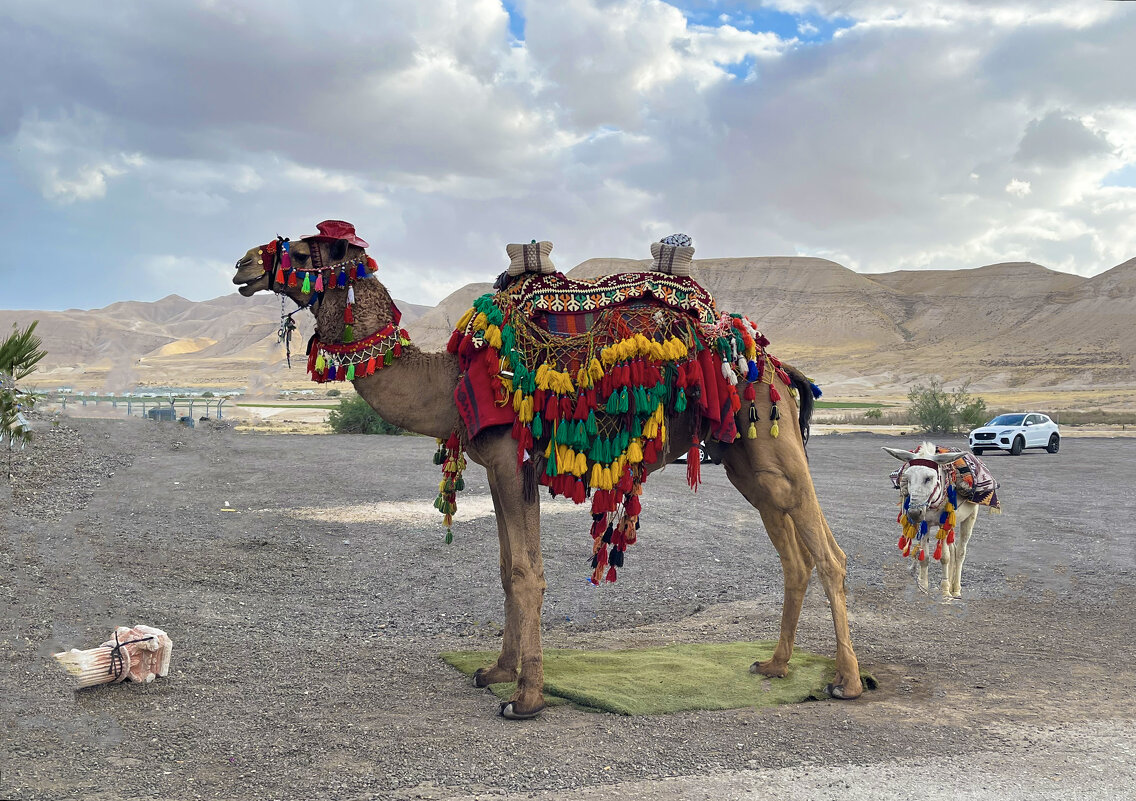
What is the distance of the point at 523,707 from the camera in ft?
17.6

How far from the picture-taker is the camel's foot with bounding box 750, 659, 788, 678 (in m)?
6.25

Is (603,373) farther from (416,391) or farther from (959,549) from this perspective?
(959,549)

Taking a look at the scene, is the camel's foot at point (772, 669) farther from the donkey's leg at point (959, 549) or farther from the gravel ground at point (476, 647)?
the donkey's leg at point (959, 549)

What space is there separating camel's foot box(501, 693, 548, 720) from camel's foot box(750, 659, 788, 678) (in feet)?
5.73

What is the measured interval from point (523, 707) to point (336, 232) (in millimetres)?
3155

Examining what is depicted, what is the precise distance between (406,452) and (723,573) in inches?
584

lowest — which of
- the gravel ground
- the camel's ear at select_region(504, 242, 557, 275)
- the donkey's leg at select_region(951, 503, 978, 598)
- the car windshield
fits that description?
the gravel ground

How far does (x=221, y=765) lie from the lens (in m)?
4.58

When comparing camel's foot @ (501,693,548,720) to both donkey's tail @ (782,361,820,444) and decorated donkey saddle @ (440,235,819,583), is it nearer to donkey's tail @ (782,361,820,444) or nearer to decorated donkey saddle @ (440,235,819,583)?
decorated donkey saddle @ (440,235,819,583)

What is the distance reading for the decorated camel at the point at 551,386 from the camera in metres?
5.53


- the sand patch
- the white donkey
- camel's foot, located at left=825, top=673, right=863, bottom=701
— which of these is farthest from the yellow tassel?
the sand patch

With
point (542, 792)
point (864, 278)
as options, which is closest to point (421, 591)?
point (542, 792)

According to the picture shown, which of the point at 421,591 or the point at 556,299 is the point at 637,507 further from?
the point at 421,591

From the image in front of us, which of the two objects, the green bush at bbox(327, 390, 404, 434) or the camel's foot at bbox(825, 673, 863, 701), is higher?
the green bush at bbox(327, 390, 404, 434)
